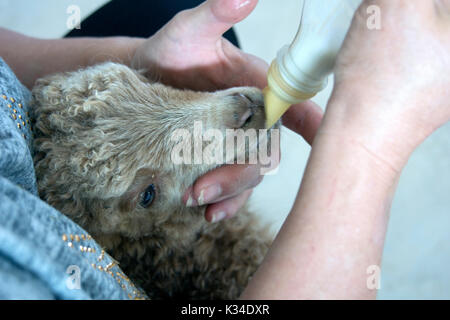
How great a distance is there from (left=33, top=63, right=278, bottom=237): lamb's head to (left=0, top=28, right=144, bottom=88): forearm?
0.28 metres

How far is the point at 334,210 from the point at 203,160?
0.37 meters

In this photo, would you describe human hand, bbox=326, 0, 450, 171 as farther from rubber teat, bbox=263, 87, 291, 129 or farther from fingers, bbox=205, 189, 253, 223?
fingers, bbox=205, 189, 253, 223

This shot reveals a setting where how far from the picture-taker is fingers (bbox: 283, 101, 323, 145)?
102 centimetres

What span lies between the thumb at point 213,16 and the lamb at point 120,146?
17 centimetres

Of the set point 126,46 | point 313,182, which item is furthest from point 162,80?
point 313,182

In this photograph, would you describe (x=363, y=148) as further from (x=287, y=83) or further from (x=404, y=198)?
(x=404, y=198)

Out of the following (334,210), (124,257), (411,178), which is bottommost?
(411,178)

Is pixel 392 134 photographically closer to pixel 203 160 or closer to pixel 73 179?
pixel 203 160

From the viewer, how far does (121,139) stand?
2.63 ft

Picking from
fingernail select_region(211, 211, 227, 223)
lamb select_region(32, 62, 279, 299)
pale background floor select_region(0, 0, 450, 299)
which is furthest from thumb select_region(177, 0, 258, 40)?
pale background floor select_region(0, 0, 450, 299)

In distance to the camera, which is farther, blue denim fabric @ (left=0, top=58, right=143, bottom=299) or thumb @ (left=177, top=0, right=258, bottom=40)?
thumb @ (left=177, top=0, right=258, bottom=40)
